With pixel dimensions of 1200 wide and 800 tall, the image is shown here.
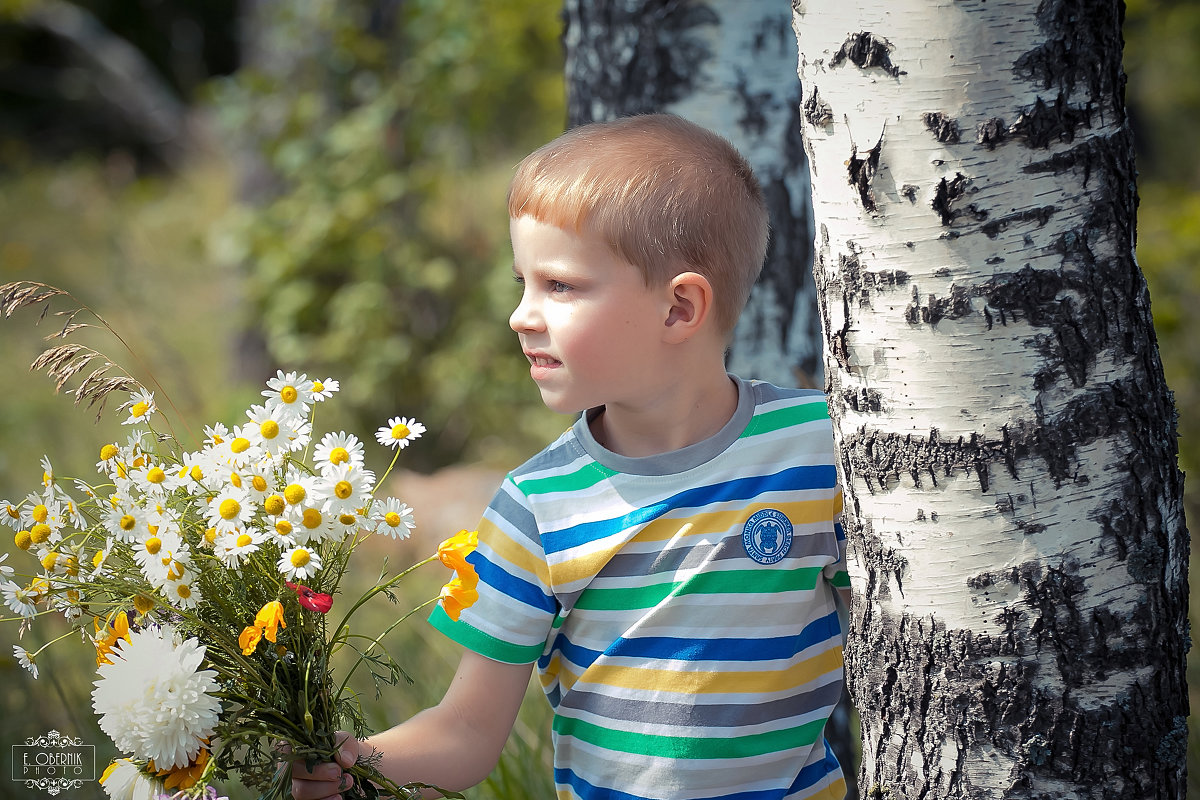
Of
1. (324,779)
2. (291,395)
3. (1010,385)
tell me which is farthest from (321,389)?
(1010,385)

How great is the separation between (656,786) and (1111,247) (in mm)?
923

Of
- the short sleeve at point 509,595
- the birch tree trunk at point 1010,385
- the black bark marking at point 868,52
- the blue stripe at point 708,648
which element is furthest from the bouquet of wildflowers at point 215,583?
the black bark marking at point 868,52

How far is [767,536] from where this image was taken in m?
1.39

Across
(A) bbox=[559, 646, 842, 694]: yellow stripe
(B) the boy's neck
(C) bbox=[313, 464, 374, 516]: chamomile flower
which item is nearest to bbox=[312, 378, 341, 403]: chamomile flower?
(C) bbox=[313, 464, 374, 516]: chamomile flower

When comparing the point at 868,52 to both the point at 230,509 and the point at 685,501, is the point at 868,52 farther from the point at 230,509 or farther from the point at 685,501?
the point at 230,509

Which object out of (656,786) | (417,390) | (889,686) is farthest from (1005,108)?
(417,390)

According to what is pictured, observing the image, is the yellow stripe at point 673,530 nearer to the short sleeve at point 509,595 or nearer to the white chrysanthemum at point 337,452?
the short sleeve at point 509,595

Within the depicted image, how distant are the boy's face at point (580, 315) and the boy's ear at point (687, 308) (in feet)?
0.07

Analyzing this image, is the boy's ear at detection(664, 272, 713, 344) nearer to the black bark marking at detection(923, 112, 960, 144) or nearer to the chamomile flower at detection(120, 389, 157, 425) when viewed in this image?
the black bark marking at detection(923, 112, 960, 144)

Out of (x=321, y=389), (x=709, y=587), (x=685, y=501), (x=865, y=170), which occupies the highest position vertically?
(x=865, y=170)

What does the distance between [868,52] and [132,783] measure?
1187 mm

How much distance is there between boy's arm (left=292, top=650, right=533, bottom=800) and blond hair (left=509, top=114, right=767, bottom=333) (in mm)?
615

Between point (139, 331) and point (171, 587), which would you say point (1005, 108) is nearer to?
point (171, 587)

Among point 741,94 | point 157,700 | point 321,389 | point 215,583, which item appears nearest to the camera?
point 157,700
